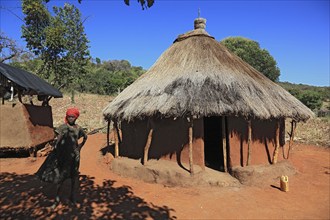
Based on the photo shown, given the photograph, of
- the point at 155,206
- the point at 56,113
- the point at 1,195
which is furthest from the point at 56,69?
the point at 155,206

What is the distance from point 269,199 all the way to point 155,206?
8.98 feet

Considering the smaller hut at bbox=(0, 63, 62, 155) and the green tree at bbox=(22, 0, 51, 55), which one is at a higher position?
the green tree at bbox=(22, 0, 51, 55)

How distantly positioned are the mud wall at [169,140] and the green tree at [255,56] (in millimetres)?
26461

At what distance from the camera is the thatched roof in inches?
280

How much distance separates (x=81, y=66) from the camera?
21.2 m

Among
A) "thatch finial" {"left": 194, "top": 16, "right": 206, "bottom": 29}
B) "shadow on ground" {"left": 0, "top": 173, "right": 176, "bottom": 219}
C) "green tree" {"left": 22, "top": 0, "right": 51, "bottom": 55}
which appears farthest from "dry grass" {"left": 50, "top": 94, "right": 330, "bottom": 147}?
"shadow on ground" {"left": 0, "top": 173, "right": 176, "bottom": 219}

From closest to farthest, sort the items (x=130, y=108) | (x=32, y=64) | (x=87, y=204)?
(x=87, y=204) → (x=130, y=108) → (x=32, y=64)

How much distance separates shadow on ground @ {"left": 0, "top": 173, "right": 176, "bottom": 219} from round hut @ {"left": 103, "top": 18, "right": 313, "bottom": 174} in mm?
1705

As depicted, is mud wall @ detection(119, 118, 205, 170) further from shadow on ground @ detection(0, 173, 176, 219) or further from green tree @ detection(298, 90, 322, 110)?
green tree @ detection(298, 90, 322, 110)

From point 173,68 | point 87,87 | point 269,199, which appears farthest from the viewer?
point 87,87

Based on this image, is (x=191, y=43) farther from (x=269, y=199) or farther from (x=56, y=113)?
(x=56, y=113)

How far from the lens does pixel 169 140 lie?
25.5 ft

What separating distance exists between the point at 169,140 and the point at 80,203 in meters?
3.08

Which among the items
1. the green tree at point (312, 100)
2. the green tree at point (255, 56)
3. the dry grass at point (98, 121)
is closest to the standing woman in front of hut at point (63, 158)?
the dry grass at point (98, 121)
